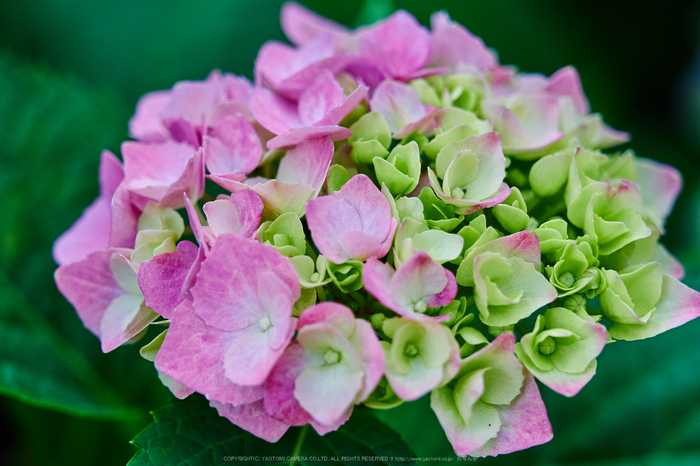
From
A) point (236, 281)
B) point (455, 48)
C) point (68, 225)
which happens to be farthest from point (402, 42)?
point (68, 225)

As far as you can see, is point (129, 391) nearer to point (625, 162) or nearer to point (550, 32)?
point (625, 162)

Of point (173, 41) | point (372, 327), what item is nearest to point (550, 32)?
A: point (173, 41)

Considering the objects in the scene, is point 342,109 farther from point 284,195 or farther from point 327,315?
→ point 327,315

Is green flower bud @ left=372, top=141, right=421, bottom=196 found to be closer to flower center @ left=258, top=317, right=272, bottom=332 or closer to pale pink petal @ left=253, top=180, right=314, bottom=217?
pale pink petal @ left=253, top=180, right=314, bottom=217

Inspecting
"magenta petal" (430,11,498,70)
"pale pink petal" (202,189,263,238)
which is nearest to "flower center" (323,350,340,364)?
"pale pink petal" (202,189,263,238)

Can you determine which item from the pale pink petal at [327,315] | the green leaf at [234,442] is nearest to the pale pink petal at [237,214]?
the pale pink petal at [327,315]

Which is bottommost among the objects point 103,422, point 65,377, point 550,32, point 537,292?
point 103,422
